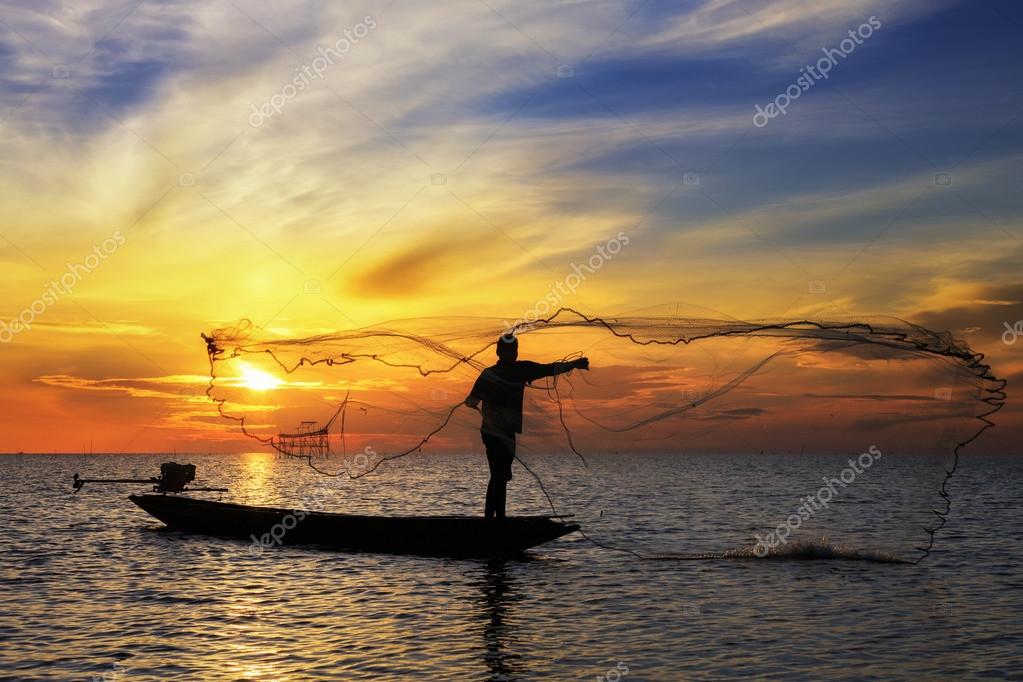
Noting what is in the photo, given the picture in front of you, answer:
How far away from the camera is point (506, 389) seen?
20.2m

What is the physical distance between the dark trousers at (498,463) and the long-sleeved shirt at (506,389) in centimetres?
43

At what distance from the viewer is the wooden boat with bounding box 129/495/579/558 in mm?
23172

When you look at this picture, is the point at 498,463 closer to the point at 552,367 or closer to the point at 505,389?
the point at 505,389

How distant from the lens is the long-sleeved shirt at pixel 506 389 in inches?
794

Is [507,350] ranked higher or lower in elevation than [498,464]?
higher

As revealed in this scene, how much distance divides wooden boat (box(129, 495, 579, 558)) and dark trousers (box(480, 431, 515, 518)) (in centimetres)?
44

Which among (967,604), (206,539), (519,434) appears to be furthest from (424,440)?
(206,539)

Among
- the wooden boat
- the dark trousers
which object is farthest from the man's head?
the wooden boat

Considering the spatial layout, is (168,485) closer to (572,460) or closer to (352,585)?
(352,585)

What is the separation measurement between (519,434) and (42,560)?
17.4 meters

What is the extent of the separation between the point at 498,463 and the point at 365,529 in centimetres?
623

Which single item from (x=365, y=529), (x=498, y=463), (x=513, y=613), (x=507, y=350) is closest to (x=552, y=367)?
(x=507, y=350)

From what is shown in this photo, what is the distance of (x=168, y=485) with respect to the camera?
33094 millimetres

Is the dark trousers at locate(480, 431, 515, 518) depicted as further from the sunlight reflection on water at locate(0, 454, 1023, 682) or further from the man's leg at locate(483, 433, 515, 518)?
the sunlight reflection on water at locate(0, 454, 1023, 682)
